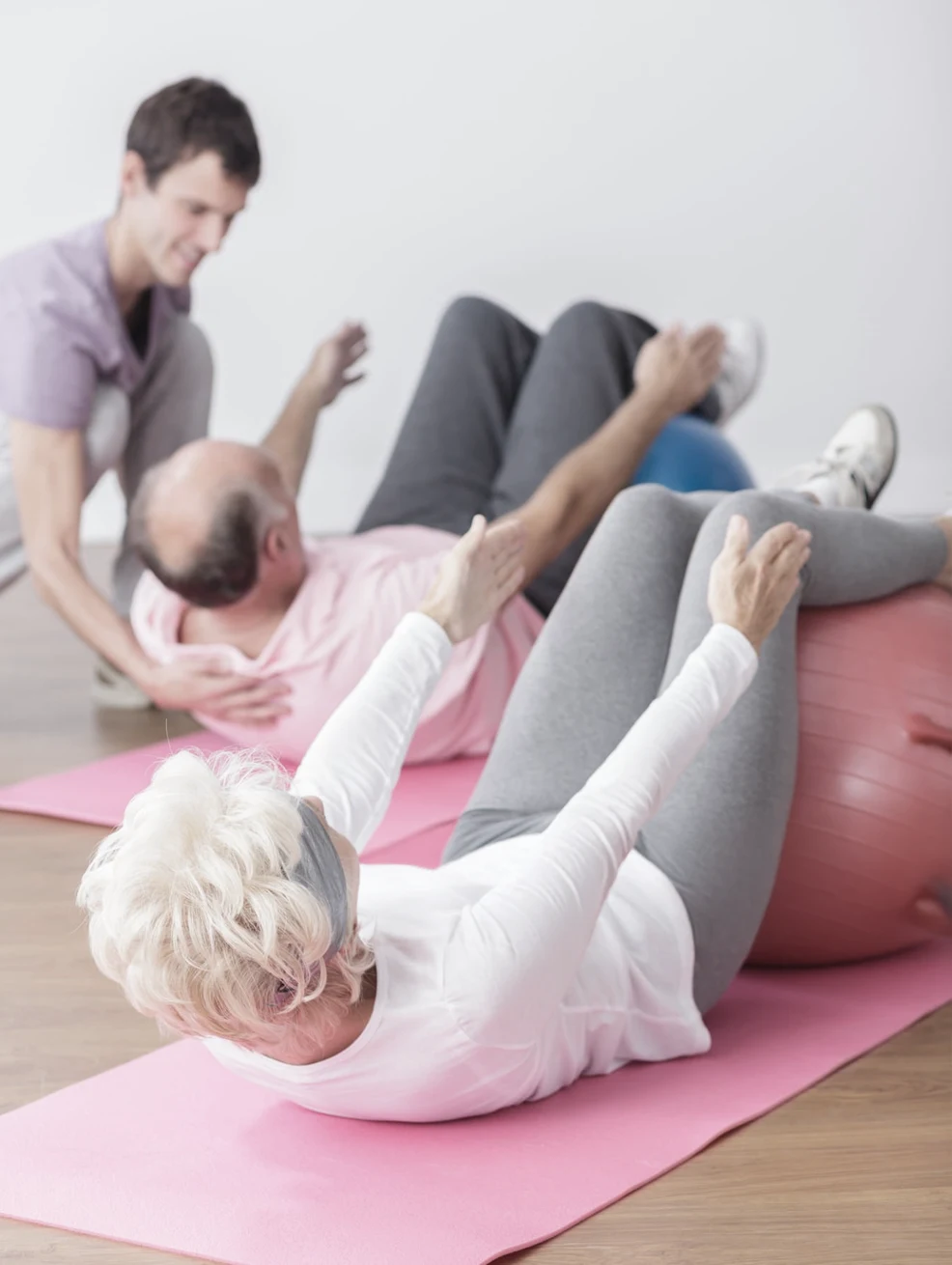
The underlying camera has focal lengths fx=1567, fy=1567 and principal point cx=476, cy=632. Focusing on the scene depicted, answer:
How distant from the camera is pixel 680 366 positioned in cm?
318

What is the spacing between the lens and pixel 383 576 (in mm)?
2885

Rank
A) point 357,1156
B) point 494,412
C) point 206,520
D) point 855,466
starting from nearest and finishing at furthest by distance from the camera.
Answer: point 357,1156 → point 206,520 → point 855,466 → point 494,412

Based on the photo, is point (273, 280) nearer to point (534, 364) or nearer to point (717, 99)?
point (717, 99)

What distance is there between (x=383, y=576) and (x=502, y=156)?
3318 mm

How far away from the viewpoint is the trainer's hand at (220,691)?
282cm

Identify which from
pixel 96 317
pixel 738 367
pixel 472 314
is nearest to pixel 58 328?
pixel 96 317

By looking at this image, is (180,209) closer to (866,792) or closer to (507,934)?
(866,792)

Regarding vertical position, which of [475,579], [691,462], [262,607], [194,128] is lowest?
[262,607]

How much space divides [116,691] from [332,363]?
0.89m

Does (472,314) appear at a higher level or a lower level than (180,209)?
lower

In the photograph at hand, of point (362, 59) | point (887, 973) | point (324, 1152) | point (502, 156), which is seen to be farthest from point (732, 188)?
point (324, 1152)

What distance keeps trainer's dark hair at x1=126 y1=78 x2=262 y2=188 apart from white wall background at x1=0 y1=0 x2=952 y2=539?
2625mm

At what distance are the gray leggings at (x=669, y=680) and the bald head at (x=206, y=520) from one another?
0.87 metres

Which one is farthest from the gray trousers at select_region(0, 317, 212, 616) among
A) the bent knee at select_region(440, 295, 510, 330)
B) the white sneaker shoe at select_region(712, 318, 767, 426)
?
the white sneaker shoe at select_region(712, 318, 767, 426)
